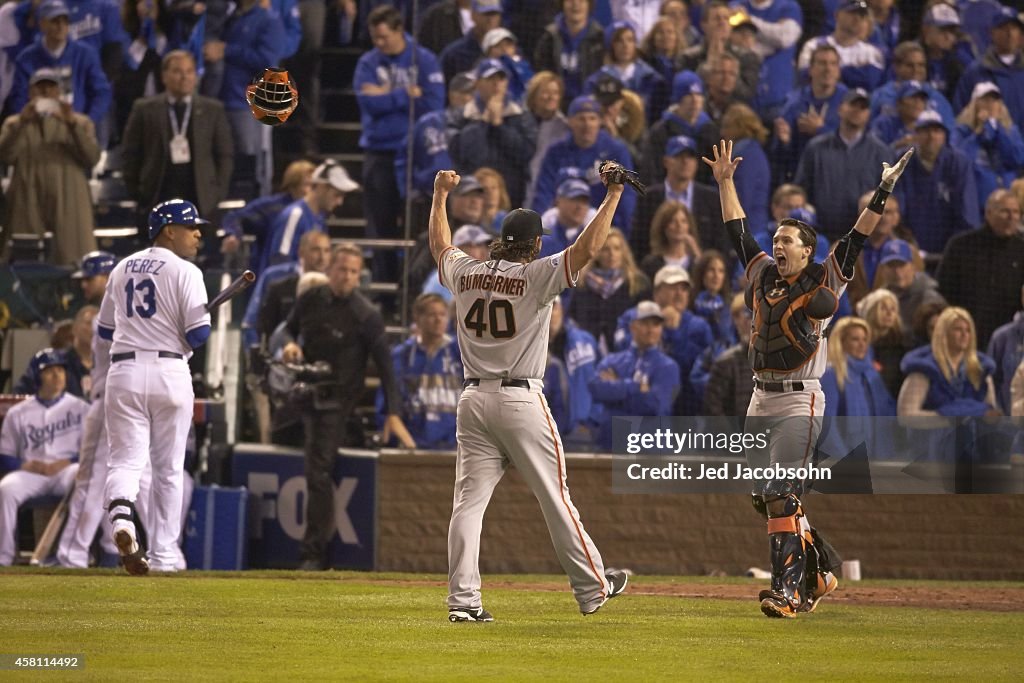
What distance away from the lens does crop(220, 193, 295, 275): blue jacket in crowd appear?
46.6 feet

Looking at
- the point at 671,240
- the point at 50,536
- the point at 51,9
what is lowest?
the point at 50,536

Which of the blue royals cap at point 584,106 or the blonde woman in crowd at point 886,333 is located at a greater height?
the blue royals cap at point 584,106

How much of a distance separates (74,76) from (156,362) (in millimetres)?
5655

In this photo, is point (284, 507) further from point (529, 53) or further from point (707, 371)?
point (529, 53)

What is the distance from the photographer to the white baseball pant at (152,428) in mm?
10188

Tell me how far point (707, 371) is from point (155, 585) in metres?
5.07

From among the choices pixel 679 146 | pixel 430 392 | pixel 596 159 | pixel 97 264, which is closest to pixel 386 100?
pixel 596 159

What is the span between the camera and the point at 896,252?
13.4 meters

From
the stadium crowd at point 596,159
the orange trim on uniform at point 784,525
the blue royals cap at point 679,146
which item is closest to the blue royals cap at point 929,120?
the stadium crowd at point 596,159

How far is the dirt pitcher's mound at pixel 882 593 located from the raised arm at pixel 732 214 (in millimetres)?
2518

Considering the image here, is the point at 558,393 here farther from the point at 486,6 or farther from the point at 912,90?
the point at 912,90

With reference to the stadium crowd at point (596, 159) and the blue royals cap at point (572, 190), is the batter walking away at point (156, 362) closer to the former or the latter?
the stadium crowd at point (596, 159)

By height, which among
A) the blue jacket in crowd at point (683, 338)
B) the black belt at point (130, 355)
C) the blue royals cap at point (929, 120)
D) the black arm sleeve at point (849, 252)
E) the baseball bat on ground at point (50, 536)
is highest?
the blue royals cap at point (929, 120)

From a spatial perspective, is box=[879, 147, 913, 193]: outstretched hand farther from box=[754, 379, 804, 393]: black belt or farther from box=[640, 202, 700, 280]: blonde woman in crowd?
box=[640, 202, 700, 280]: blonde woman in crowd
